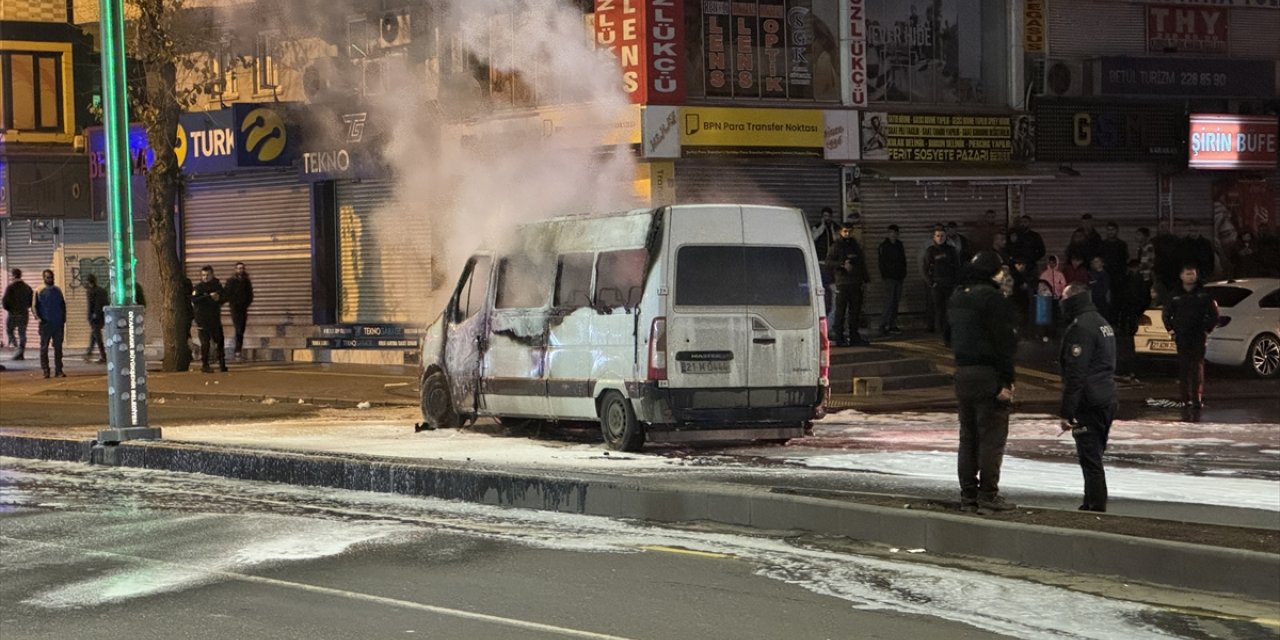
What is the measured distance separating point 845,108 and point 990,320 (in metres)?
17.0

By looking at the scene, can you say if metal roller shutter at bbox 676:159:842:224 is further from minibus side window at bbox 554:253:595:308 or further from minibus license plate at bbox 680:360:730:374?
minibus license plate at bbox 680:360:730:374

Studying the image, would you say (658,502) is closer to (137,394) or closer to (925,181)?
(137,394)

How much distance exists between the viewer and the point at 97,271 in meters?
34.8

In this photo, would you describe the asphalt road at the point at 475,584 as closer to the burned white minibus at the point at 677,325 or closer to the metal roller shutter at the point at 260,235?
the burned white minibus at the point at 677,325

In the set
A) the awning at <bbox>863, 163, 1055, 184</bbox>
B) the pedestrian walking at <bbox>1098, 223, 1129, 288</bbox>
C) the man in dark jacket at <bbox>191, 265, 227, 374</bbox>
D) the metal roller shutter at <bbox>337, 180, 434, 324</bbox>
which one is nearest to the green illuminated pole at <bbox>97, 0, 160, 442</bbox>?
the man in dark jacket at <bbox>191, 265, 227, 374</bbox>

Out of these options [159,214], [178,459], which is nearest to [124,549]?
[178,459]

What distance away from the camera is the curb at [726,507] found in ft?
29.0

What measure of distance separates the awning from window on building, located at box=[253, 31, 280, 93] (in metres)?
10.4

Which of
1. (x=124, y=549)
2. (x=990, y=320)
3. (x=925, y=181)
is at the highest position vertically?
(x=925, y=181)

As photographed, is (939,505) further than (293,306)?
No

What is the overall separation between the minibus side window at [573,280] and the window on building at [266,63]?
15.1 metres

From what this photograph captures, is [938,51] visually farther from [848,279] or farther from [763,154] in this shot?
[848,279]

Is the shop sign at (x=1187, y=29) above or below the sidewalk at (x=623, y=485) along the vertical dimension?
above

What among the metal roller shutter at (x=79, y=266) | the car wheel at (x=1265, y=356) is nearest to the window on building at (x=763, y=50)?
the car wheel at (x=1265, y=356)
